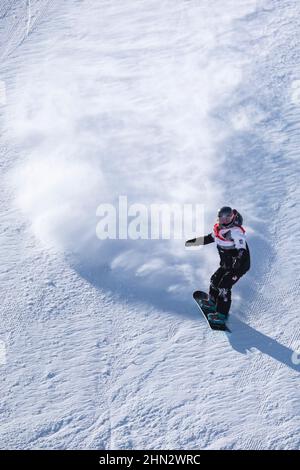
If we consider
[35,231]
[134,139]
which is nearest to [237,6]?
[134,139]

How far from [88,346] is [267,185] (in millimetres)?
3709

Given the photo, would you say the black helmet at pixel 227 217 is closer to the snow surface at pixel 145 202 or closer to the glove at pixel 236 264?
the glove at pixel 236 264

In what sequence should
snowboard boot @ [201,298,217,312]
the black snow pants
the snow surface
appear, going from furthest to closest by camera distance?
snowboard boot @ [201,298,217,312] < the black snow pants < the snow surface

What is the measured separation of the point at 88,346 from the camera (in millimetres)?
8516

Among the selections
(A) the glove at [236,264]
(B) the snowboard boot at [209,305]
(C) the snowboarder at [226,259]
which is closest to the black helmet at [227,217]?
(C) the snowboarder at [226,259]

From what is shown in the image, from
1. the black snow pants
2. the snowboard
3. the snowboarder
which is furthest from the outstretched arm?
the snowboard

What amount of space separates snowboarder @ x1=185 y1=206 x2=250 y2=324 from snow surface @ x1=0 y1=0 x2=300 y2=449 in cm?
28

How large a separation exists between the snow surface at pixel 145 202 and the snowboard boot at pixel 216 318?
142mm

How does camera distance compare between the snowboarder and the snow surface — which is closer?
the snow surface

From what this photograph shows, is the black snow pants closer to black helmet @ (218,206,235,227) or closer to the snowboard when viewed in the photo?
the snowboard

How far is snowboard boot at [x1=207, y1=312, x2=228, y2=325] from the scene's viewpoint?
8.58 meters

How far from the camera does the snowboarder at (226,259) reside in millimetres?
8344

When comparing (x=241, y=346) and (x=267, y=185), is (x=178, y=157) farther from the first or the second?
(x=241, y=346)

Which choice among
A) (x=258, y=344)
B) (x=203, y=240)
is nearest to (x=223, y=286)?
(x=203, y=240)
